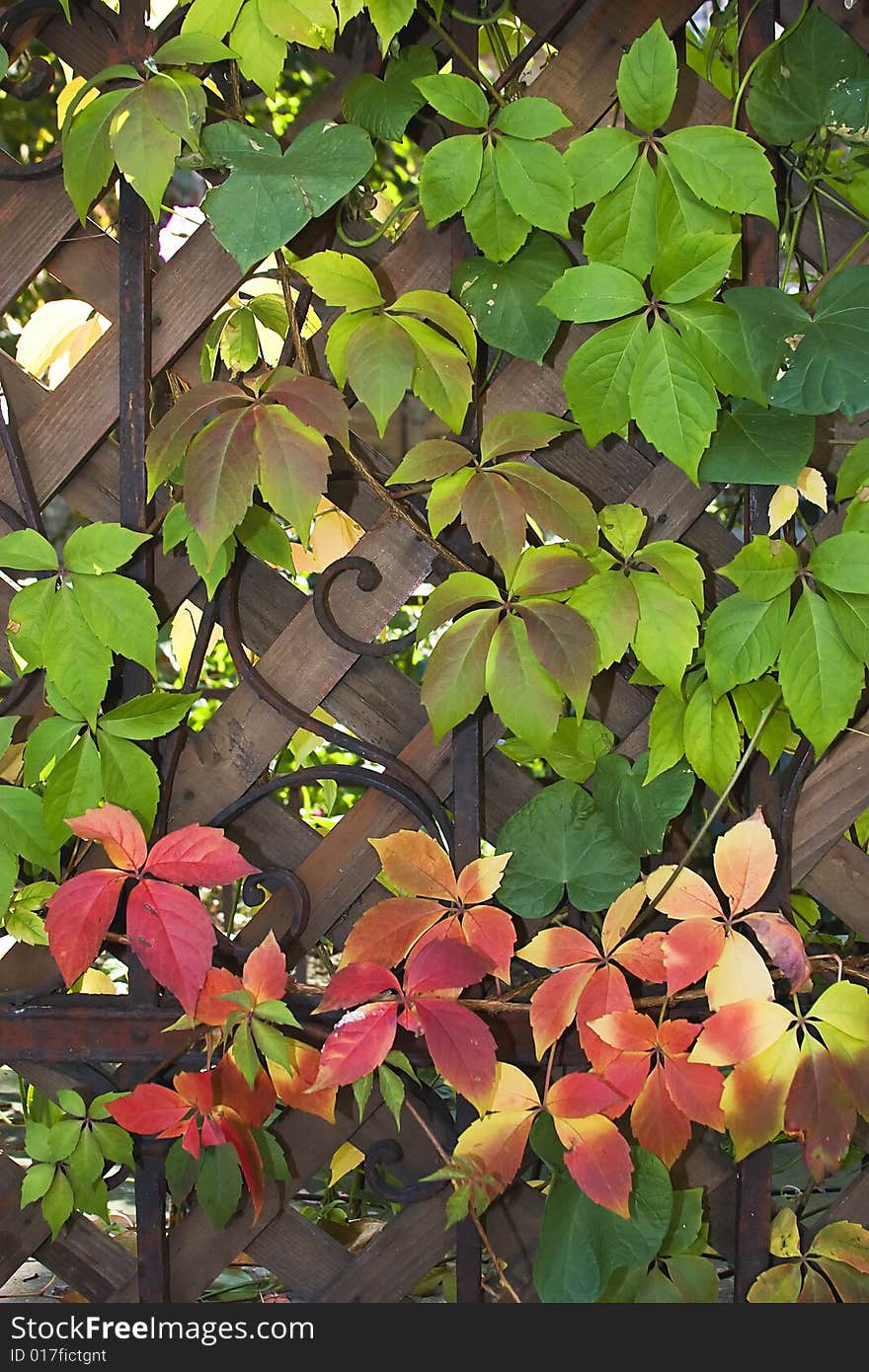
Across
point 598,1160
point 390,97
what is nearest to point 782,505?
point 390,97

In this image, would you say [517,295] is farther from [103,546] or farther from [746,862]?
[746,862]

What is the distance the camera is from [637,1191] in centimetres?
107

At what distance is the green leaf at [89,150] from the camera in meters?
1.00

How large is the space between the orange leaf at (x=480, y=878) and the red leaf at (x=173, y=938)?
8.9 inches

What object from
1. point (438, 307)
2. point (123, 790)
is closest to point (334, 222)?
point (438, 307)

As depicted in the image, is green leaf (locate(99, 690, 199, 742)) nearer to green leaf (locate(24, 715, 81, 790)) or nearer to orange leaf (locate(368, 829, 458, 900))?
green leaf (locate(24, 715, 81, 790))

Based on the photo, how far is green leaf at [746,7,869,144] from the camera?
1.00 m

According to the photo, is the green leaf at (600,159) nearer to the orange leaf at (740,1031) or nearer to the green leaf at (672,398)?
the green leaf at (672,398)

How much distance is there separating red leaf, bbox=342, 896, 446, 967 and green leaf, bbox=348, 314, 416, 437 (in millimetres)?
431

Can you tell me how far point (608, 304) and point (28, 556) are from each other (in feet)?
1.79

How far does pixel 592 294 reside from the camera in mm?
971

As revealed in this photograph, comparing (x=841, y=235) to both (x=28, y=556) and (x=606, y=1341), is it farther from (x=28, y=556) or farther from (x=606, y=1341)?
(x=606, y=1341)

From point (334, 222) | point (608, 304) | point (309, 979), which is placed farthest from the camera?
point (309, 979)

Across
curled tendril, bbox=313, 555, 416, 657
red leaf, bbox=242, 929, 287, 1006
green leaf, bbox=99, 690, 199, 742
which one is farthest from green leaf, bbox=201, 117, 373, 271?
red leaf, bbox=242, 929, 287, 1006
